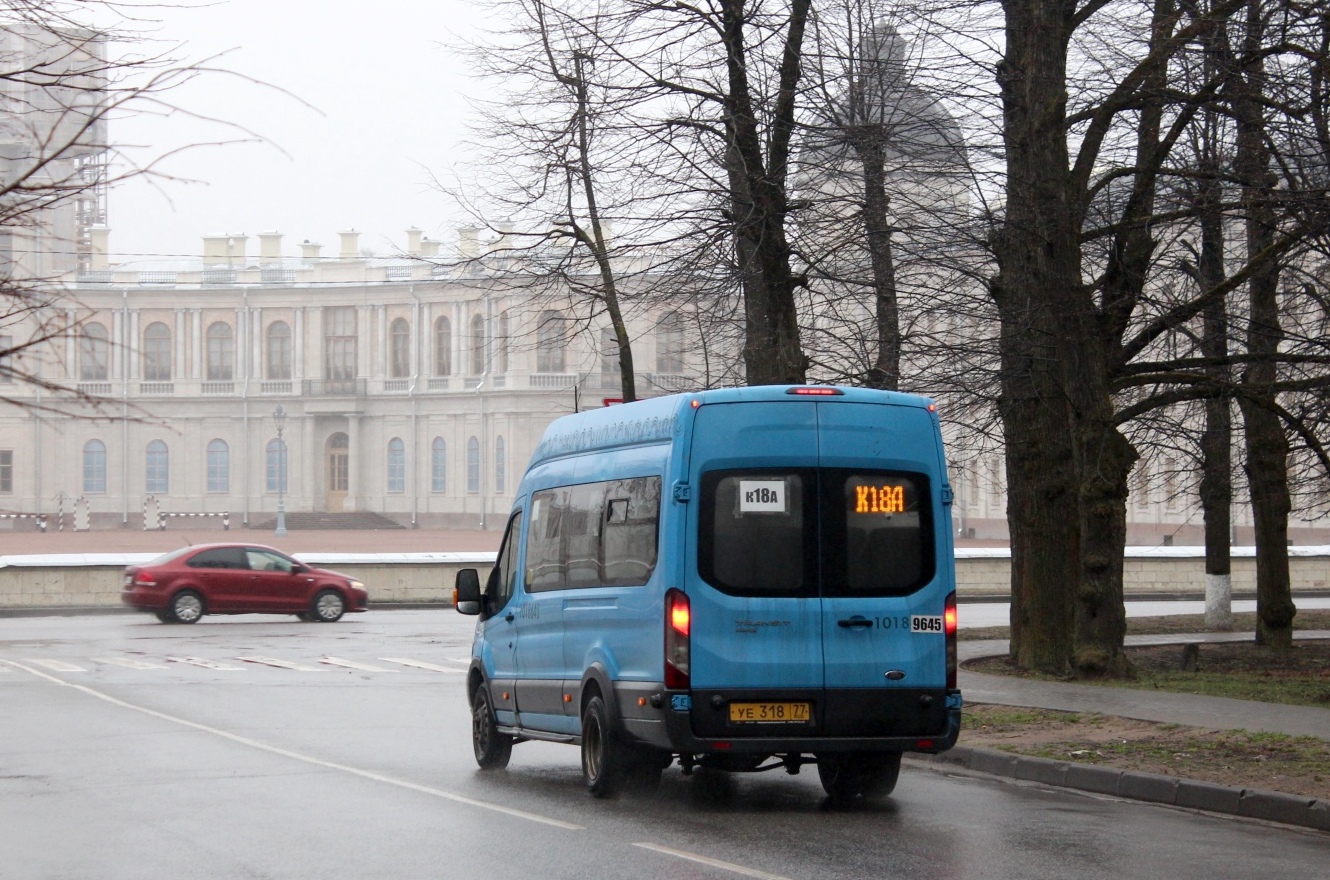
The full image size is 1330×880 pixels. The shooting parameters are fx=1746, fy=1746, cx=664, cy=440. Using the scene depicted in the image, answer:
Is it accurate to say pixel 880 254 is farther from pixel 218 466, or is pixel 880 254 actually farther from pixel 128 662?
pixel 218 466

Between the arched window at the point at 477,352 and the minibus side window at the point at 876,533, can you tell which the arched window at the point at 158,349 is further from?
the minibus side window at the point at 876,533

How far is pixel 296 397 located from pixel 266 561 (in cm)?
6180

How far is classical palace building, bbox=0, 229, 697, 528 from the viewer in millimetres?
91188

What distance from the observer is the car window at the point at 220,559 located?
1324 inches

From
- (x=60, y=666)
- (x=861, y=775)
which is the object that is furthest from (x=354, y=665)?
(x=861, y=775)

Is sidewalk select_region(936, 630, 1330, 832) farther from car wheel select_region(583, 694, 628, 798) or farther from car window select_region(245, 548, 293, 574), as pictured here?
car window select_region(245, 548, 293, 574)

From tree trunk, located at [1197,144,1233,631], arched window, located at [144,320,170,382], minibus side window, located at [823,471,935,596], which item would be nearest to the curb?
minibus side window, located at [823,471,935,596]

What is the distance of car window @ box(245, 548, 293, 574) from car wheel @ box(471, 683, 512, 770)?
21.8 metres

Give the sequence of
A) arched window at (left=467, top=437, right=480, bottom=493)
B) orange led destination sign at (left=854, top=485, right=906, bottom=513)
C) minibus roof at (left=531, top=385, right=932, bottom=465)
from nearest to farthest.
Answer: minibus roof at (left=531, top=385, right=932, bottom=465) < orange led destination sign at (left=854, top=485, right=906, bottom=513) < arched window at (left=467, top=437, right=480, bottom=493)

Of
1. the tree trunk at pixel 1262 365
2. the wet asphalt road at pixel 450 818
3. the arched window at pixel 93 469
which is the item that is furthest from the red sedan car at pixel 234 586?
the arched window at pixel 93 469

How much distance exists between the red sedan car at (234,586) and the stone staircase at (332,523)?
51.0m

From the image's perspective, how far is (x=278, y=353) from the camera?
314 ft

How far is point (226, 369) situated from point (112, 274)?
310 inches

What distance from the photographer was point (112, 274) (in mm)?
94500
